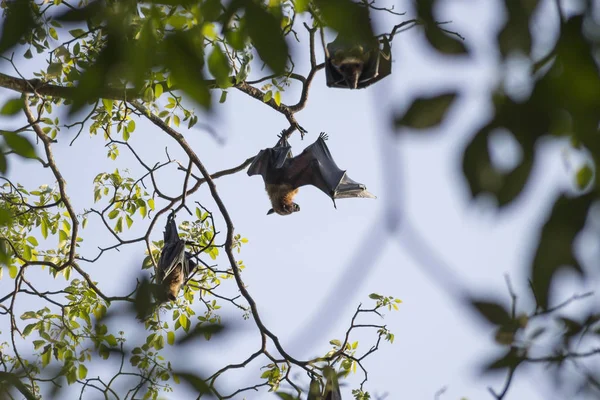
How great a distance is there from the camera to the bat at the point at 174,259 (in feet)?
17.5

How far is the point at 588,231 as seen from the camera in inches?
34.0

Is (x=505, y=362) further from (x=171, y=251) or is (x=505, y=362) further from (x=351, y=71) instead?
(x=171, y=251)

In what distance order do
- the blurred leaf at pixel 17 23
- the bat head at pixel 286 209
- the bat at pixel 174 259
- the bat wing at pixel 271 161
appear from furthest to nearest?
the bat head at pixel 286 209 < the bat wing at pixel 271 161 < the bat at pixel 174 259 < the blurred leaf at pixel 17 23

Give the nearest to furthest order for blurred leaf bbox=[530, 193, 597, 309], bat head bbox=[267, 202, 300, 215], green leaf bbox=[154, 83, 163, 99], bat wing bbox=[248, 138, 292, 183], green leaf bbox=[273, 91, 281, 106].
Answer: blurred leaf bbox=[530, 193, 597, 309] < green leaf bbox=[154, 83, 163, 99] < green leaf bbox=[273, 91, 281, 106] < bat wing bbox=[248, 138, 292, 183] < bat head bbox=[267, 202, 300, 215]

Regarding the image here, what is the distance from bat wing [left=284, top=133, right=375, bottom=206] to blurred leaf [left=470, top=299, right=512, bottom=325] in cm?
481

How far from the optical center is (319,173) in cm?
588

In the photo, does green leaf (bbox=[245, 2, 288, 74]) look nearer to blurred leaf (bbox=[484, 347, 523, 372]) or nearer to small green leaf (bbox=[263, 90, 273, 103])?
blurred leaf (bbox=[484, 347, 523, 372])

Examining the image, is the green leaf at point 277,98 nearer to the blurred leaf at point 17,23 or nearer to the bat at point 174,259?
the bat at point 174,259

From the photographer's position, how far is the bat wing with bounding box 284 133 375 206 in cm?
587

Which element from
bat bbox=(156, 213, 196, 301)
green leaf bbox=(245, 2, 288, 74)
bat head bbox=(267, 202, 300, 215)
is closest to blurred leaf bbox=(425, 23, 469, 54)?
green leaf bbox=(245, 2, 288, 74)

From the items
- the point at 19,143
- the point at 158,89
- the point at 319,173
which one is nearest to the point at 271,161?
the point at 319,173

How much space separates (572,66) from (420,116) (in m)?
0.18

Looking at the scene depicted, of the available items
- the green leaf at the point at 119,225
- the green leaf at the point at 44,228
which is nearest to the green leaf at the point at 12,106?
the green leaf at the point at 119,225

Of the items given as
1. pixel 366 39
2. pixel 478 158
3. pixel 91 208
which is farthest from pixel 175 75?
pixel 91 208
